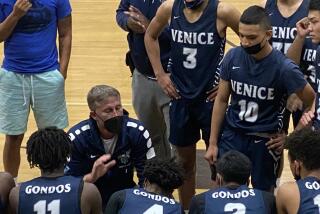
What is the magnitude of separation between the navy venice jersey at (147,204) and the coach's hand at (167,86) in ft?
5.56

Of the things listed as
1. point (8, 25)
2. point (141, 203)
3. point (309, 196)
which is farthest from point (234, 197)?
point (8, 25)

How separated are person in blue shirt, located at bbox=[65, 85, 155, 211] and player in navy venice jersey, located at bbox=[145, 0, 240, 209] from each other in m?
0.66

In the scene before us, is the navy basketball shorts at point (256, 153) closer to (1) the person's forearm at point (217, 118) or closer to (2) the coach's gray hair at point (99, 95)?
(1) the person's forearm at point (217, 118)

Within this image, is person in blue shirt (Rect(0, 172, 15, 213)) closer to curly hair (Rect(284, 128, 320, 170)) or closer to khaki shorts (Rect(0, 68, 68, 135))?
curly hair (Rect(284, 128, 320, 170))

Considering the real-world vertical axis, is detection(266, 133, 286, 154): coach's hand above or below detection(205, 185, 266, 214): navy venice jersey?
below

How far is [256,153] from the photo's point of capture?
5297 millimetres

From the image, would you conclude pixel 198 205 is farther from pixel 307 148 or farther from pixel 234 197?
pixel 307 148

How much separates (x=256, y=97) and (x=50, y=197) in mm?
1672

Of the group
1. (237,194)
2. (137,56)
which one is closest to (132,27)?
(137,56)

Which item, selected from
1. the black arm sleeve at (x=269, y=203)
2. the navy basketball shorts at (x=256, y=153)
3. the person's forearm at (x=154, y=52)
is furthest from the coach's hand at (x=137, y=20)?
the black arm sleeve at (x=269, y=203)

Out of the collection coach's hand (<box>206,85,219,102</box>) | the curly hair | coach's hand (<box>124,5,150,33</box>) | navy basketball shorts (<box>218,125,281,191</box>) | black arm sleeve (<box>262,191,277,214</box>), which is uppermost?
coach's hand (<box>124,5,150,33</box>)

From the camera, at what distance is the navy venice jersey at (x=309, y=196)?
4066 millimetres

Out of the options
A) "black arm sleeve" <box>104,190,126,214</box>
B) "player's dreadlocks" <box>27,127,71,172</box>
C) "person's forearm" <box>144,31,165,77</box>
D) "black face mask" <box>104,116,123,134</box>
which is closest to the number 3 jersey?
"black arm sleeve" <box>104,190,126,214</box>

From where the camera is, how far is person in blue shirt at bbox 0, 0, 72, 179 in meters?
5.95
